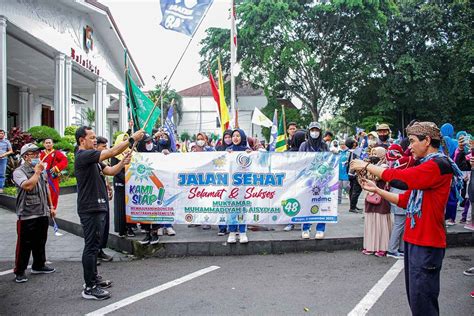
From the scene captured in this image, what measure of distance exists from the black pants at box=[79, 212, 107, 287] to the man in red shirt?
9.83 feet

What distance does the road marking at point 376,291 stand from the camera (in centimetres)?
409

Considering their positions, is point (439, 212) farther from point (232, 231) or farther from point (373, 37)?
point (373, 37)

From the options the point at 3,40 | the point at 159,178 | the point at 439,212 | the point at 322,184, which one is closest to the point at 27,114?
the point at 3,40

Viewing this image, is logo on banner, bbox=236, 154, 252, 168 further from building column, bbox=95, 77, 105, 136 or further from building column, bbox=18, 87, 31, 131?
building column, bbox=18, 87, 31, 131

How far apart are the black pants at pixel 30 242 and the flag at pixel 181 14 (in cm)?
336

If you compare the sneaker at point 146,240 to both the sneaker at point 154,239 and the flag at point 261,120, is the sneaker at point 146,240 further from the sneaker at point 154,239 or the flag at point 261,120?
the flag at point 261,120

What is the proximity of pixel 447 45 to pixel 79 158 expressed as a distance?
2899 centimetres

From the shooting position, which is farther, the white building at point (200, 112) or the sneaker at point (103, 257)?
the white building at point (200, 112)

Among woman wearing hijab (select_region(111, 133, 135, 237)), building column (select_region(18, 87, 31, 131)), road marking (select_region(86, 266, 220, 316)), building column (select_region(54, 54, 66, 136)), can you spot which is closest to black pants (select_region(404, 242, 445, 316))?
road marking (select_region(86, 266, 220, 316))

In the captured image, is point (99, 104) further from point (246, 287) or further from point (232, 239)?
point (246, 287)

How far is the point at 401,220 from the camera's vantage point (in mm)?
5879

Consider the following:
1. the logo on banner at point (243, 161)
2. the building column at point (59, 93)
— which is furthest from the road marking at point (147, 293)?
the building column at point (59, 93)

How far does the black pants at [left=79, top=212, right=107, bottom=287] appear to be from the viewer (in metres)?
4.55

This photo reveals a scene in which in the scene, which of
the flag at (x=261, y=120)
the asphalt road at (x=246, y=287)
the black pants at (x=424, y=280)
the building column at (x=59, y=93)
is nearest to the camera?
the black pants at (x=424, y=280)
